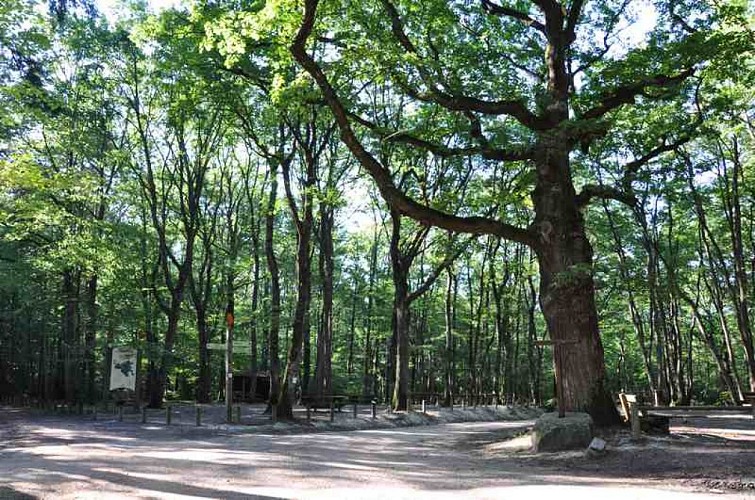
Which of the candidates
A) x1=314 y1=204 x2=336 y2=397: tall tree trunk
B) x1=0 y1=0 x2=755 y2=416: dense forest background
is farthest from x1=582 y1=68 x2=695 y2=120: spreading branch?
x1=314 y1=204 x2=336 y2=397: tall tree trunk

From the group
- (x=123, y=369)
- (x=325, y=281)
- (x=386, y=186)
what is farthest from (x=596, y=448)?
(x=325, y=281)

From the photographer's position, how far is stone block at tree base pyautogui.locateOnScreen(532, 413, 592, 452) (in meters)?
10.3

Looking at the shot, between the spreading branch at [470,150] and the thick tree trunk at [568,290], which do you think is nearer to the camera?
the thick tree trunk at [568,290]

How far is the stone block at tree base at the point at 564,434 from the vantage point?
1034 cm

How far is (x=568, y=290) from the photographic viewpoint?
38.7 ft

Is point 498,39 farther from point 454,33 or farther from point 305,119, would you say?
point 305,119

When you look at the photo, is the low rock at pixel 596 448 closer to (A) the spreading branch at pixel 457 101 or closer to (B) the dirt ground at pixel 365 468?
(B) the dirt ground at pixel 365 468

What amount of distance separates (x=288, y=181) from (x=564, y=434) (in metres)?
11.7

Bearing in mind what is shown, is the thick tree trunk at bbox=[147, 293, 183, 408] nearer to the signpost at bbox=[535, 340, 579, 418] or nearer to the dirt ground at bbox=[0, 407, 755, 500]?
the dirt ground at bbox=[0, 407, 755, 500]

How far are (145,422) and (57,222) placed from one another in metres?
8.38

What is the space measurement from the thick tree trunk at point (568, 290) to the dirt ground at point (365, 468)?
1.02 meters

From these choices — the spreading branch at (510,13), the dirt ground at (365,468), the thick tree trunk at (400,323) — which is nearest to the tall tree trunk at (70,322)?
the dirt ground at (365,468)

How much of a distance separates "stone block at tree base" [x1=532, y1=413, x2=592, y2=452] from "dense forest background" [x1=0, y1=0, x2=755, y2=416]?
3849mm

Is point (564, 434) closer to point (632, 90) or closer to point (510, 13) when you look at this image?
point (632, 90)
